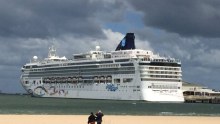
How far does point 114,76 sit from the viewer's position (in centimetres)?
11112

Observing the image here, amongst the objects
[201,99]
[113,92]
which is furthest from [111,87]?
[201,99]

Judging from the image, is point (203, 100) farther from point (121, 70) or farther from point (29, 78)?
point (29, 78)

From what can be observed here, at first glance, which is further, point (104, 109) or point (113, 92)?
point (113, 92)

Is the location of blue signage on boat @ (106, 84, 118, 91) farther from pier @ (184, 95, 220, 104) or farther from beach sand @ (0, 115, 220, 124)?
beach sand @ (0, 115, 220, 124)

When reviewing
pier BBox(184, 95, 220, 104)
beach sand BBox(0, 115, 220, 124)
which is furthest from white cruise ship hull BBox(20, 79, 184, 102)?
beach sand BBox(0, 115, 220, 124)

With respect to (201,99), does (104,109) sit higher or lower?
lower

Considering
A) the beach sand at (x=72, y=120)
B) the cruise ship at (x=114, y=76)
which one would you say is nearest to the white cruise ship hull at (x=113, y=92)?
the cruise ship at (x=114, y=76)

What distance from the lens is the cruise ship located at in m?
106

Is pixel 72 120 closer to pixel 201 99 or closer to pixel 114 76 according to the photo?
pixel 114 76

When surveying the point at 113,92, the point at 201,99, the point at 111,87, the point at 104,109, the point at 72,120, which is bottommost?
the point at 72,120

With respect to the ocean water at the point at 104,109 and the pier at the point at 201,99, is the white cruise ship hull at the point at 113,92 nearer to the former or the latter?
the ocean water at the point at 104,109

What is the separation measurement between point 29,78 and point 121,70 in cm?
3762

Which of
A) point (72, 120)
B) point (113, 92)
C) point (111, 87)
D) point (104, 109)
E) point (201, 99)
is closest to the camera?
point (72, 120)

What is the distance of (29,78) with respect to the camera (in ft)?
459
